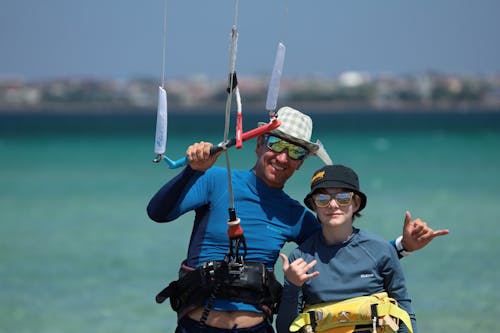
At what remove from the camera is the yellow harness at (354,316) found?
13.9 ft

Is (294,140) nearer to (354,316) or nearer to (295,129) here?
(295,129)

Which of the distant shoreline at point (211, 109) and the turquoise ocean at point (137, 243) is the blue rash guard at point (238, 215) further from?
the distant shoreline at point (211, 109)

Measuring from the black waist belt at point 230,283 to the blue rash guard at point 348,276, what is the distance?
0.62ft

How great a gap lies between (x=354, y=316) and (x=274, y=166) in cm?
83

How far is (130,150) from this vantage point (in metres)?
44.0

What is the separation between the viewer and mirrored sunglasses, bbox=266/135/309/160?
4559 millimetres

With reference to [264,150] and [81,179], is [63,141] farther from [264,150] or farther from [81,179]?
[264,150]

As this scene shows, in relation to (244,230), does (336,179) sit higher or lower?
higher

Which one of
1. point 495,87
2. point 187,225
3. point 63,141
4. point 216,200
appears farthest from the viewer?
point 495,87

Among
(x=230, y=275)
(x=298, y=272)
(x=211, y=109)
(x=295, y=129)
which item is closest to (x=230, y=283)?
(x=230, y=275)

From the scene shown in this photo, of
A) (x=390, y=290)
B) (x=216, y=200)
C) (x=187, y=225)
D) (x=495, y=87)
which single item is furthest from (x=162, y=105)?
(x=495, y=87)

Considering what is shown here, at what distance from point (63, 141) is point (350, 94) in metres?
93.0

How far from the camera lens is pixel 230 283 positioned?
4.42m

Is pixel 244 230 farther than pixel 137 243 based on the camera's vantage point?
No
